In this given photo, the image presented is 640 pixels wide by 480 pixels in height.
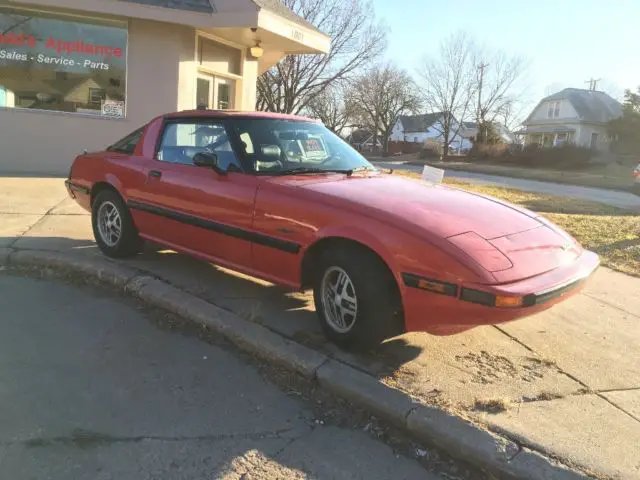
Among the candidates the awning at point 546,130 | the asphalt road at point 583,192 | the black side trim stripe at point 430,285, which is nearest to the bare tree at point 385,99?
the awning at point 546,130

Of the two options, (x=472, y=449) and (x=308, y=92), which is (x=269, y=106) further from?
(x=472, y=449)

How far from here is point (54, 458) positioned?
2664mm

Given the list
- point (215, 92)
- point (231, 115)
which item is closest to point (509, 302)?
→ point (231, 115)

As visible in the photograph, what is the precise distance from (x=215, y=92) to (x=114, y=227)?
7903 millimetres

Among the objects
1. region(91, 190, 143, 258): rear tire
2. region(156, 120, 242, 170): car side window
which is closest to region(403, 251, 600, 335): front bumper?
region(156, 120, 242, 170): car side window

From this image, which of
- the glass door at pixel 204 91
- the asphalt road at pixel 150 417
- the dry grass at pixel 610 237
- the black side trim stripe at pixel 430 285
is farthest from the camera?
the glass door at pixel 204 91

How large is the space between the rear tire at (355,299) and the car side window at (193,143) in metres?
1.26

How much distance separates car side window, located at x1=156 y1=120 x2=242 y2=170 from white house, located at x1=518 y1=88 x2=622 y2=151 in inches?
1989

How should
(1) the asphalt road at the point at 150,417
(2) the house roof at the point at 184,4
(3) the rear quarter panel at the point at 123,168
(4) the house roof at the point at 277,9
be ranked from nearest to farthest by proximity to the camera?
(1) the asphalt road at the point at 150,417, (3) the rear quarter panel at the point at 123,168, (2) the house roof at the point at 184,4, (4) the house roof at the point at 277,9

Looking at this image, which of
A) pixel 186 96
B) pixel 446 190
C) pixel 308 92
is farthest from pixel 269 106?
pixel 446 190

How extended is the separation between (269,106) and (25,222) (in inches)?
860

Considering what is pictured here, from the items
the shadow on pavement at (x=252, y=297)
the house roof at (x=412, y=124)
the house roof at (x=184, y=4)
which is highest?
the house roof at (x=412, y=124)

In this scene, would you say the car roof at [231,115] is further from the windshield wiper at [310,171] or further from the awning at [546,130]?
the awning at [546,130]

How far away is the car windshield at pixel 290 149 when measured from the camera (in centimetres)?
449
